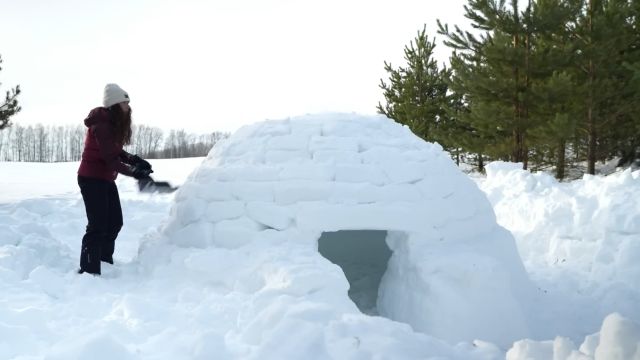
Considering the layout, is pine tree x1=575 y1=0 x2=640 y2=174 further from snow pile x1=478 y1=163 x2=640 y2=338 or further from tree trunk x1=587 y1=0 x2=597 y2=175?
snow pile x1=478 y1=163 x2=640 y2=338

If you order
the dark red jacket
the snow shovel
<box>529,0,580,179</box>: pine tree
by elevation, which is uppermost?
<box>529,0,580,179</box>: pine tree

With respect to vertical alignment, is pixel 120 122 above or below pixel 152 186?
above

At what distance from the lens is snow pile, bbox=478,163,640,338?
16.3 ft

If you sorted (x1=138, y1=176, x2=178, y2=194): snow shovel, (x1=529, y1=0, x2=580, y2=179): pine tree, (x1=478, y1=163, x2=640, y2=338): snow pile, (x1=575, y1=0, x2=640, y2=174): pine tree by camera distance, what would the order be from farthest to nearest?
(x1=575, y1=0, x2=640, y2=174): pine tree
(x1=529, y1=0, x2=580, y2=179): pine tree
(x1=478, y1=163, x2=640, y2=338): snow pile
(x1=138, y1=176, x2=178, y2=194): snow shovel

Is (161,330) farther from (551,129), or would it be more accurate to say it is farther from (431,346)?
(551,129)

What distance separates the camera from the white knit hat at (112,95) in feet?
12.0

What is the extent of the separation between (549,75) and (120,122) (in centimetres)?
1030

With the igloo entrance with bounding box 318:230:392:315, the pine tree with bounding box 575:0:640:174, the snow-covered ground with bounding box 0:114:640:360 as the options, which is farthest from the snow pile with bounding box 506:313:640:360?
the pine tree with bounding box 575:0:640:174

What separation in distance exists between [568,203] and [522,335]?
3.53 m

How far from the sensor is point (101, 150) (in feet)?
11.8

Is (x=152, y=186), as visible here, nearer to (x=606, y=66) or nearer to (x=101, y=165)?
(x=101, y=165)

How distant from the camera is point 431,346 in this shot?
231cm

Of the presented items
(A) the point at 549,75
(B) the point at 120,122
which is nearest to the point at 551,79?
(A) the point at 549,75

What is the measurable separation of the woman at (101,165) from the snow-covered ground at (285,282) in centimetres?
24
